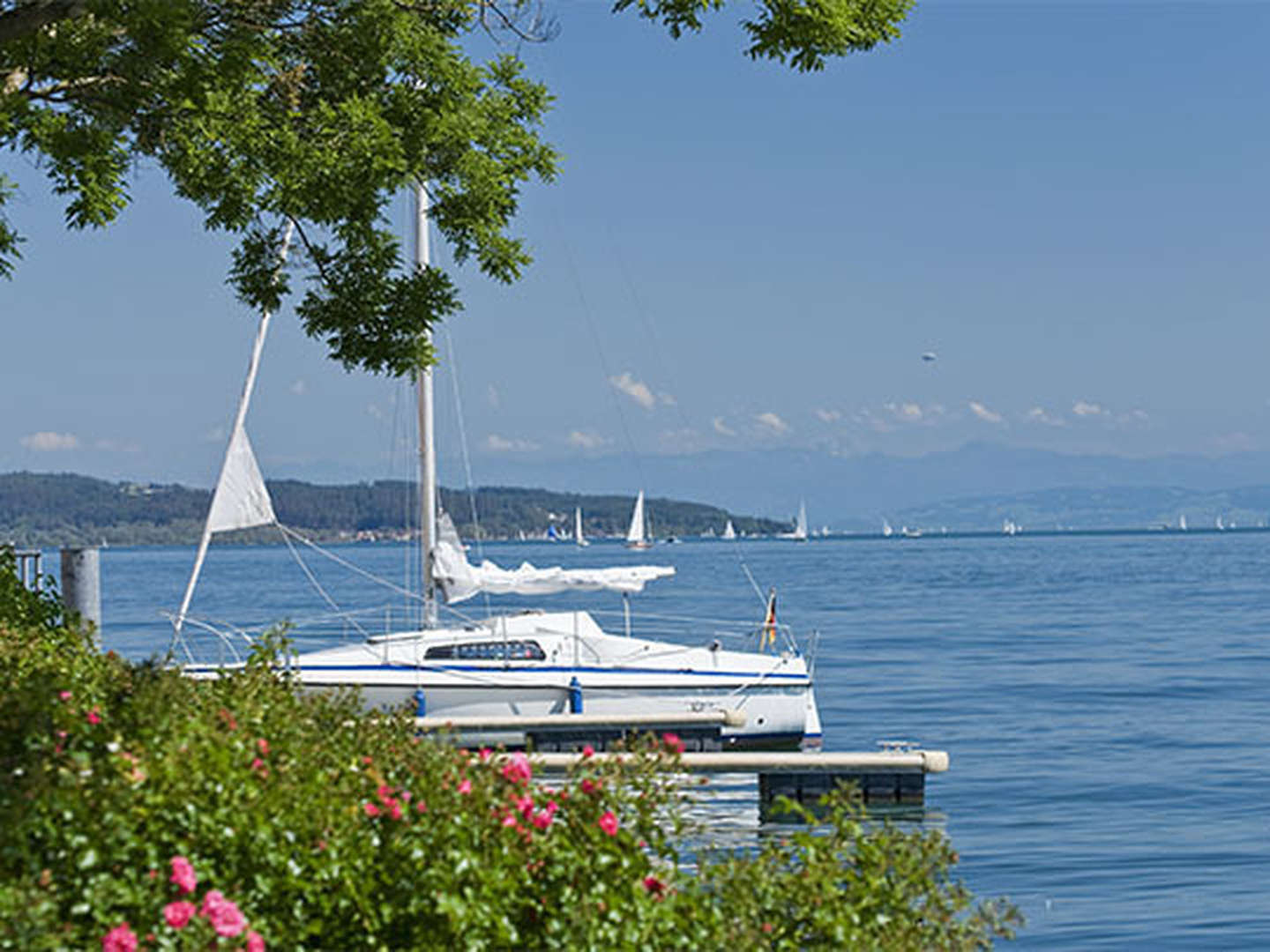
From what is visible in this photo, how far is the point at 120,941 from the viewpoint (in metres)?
4.95

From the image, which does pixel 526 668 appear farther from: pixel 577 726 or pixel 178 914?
pixel 178 914

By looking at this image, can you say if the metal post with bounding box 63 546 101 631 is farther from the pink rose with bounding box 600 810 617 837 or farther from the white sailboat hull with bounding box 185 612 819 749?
the pink rose with bounding box 600 810 617 837

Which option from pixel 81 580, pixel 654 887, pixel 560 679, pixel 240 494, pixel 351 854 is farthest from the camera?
pixel 240 494

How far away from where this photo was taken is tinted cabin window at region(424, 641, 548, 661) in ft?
76.8

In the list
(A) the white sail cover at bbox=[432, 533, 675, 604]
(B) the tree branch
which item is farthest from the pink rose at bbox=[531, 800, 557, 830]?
(A) the white sail cover at bbox=[432, 533, 675, 604]

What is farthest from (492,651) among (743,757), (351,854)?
(351,854)

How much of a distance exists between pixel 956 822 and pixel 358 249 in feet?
37.4

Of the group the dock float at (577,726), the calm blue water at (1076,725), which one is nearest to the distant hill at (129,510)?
the calm blue water at (1076,725)

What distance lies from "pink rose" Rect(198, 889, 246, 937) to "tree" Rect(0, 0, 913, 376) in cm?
617

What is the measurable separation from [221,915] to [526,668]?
59.4 ft

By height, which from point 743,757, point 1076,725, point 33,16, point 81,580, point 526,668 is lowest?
point 1076,725

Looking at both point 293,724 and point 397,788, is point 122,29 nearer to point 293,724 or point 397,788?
point 293,724

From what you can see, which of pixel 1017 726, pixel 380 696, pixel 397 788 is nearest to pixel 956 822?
pixel 380 696

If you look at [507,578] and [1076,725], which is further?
[1076,725]
